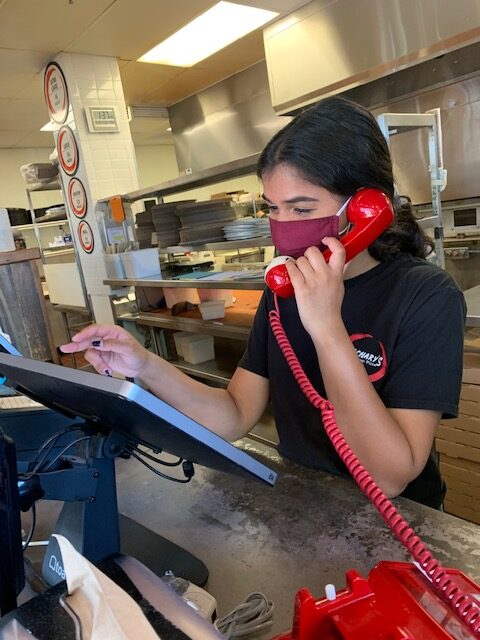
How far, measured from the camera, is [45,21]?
3.39 meters

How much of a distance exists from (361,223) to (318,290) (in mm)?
243

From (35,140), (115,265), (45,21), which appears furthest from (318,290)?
(35,140)

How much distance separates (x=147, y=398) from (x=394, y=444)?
0.61m

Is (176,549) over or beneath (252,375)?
beneath

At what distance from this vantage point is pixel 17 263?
2.12 m

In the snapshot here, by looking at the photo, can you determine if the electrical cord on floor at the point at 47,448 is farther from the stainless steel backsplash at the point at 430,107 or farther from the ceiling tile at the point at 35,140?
the ceiling tile at the point at 35,140

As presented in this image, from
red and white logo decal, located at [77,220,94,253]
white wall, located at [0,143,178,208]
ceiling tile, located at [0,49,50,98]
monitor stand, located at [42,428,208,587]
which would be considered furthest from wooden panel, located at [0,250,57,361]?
white wall, located at [0,143,178,208]

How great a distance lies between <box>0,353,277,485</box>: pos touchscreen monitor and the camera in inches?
19.9

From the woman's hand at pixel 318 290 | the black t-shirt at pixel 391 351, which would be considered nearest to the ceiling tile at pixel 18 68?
the black t-shirt at pixel 391 351

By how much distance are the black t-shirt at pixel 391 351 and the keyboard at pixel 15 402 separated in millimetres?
586

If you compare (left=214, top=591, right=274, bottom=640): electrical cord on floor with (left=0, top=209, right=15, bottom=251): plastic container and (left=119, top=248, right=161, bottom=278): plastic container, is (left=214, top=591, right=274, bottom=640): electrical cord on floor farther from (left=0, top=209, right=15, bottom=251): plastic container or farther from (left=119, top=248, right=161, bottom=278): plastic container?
(left=119, top=248, right=161, bottom=278): plastic container

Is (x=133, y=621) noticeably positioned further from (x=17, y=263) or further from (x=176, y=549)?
(x=17, y=263)

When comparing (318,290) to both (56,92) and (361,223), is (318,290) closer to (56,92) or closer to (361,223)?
(361,223)

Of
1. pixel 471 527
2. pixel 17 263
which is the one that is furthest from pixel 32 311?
pixel 471 527
